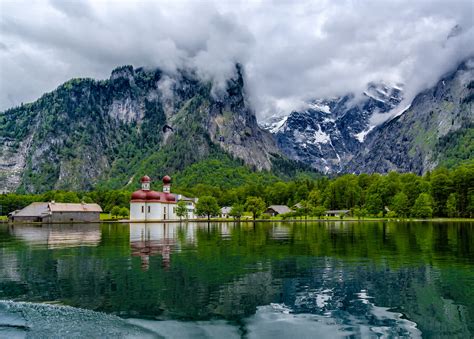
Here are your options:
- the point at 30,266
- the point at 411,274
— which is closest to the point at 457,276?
the point at 411,274

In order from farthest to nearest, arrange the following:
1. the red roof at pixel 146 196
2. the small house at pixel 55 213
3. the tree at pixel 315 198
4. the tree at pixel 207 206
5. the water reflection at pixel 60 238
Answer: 1. the tree at pixel 315 198
2. the tree at pixel 207 206
3. the red roof at pixel 146 196
4. the small house at pixel 55 213
5. the water reflection at pixel 60 238

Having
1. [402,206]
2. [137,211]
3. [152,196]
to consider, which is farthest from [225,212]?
[402,206]

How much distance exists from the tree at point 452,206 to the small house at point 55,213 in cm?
12064

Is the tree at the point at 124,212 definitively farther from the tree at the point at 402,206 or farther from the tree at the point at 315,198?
the tree at the point at 402,206

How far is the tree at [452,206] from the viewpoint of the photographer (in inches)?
5640

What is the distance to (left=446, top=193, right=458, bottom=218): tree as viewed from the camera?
14325 cm

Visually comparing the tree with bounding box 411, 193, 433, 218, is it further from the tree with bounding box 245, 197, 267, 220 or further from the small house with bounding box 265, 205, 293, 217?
the small house with bounding box 265, 205, 293, 217

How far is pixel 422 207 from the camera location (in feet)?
467

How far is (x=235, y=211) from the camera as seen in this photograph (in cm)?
16438

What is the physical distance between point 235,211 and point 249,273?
132m

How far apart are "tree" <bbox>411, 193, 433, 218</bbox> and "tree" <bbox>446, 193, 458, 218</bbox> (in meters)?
5.52

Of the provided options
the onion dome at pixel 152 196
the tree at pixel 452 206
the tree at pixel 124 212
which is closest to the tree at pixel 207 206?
the onion dome at pixel 152 196

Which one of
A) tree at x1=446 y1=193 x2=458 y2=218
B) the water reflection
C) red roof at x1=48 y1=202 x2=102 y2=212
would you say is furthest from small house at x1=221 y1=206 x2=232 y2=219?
the water reflection

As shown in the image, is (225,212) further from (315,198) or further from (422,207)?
(422,207)
